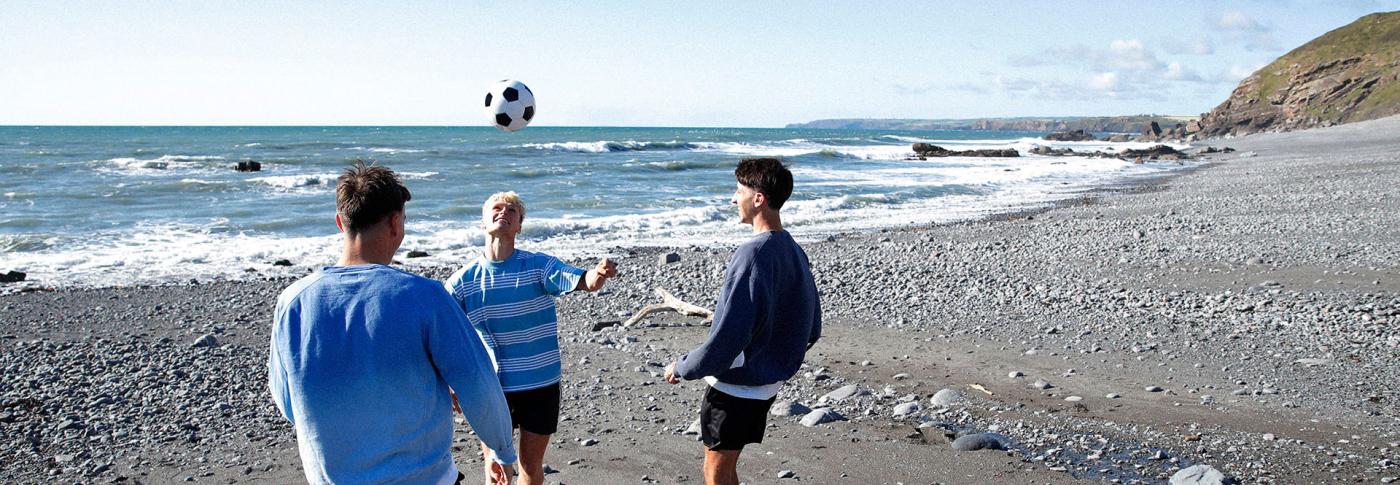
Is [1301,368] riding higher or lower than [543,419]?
Result: lower

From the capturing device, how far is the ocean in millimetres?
15914

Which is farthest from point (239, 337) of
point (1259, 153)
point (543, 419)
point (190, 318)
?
point (1259, 153)

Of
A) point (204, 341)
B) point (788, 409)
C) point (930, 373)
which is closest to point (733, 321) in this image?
point (788, 409)

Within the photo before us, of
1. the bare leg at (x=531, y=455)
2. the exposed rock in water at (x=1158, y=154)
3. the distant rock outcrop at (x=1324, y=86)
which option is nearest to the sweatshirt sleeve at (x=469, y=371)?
the bare leg at (x=531, y=455)

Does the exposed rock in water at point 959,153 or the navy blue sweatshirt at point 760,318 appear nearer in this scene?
the navy blue sweatshirt at point 760,318

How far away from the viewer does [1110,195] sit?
2588 centimetres

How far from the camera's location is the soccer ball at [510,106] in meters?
7.09

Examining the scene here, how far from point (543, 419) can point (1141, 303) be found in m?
7.27

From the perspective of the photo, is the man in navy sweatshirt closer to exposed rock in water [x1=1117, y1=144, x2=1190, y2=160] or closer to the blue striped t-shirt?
the blue striped t-shirt

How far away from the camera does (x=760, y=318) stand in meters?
3.82

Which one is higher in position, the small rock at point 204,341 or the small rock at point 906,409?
the small rock at point 906,409

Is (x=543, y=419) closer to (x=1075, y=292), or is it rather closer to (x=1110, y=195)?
(x=1075, y=292)

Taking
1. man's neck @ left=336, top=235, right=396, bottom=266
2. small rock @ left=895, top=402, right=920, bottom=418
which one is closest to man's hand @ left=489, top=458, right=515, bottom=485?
man's neck @ left=336, top=235, right=396, bottom=266

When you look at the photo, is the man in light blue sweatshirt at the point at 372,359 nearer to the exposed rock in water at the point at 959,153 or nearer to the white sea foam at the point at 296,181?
A: the white sea foam at the point at 296,181
